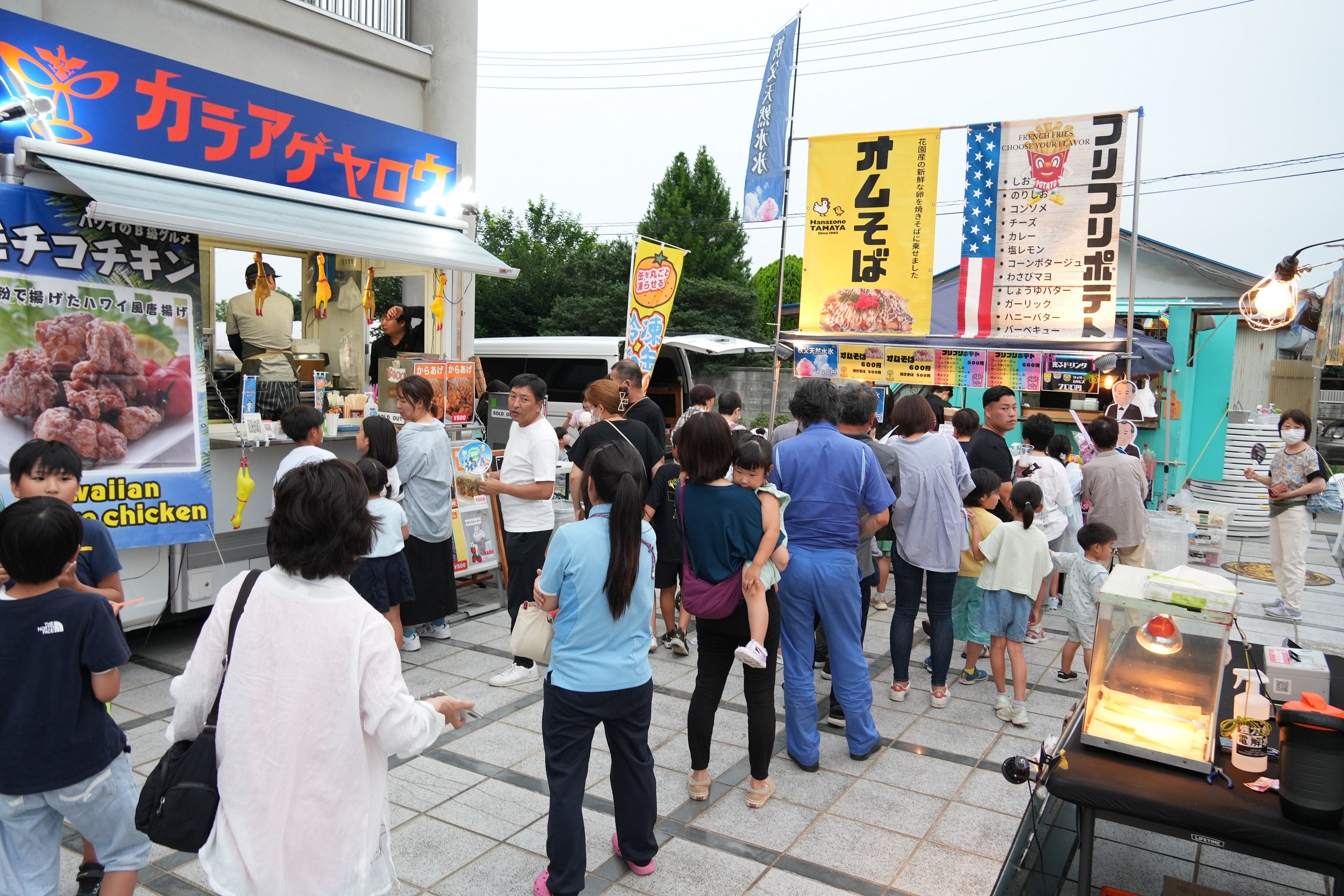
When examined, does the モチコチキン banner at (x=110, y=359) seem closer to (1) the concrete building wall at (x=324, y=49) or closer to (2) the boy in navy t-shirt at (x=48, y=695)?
(1) the concrete building wall at (x=324, y=49)

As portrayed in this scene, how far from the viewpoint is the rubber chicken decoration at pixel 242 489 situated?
18.9 ft

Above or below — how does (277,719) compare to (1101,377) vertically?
below

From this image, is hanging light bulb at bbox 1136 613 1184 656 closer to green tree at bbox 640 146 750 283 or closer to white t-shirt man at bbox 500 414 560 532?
white t-shirt man at bbox 500 414 560 532

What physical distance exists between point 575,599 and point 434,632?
3.58m

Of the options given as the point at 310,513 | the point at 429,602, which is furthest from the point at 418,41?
the point at 310,513

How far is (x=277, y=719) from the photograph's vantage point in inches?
79.7

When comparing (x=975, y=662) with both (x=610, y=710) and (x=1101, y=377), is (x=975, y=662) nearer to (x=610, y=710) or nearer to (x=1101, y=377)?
(x=610, y=710)

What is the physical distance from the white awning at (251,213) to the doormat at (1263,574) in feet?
28.1

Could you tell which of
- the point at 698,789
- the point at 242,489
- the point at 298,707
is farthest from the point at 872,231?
the point at 298,707

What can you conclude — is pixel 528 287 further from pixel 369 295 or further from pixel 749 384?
pixel 369 295

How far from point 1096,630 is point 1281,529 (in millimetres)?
5870

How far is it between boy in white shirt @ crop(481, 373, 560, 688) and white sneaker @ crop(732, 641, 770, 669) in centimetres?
199

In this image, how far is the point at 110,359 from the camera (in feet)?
16.5

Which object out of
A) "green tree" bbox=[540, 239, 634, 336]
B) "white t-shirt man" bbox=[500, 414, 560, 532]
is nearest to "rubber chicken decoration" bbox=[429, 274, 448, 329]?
"white t-shirt man" bbox=[500, 414, 560, 532]
